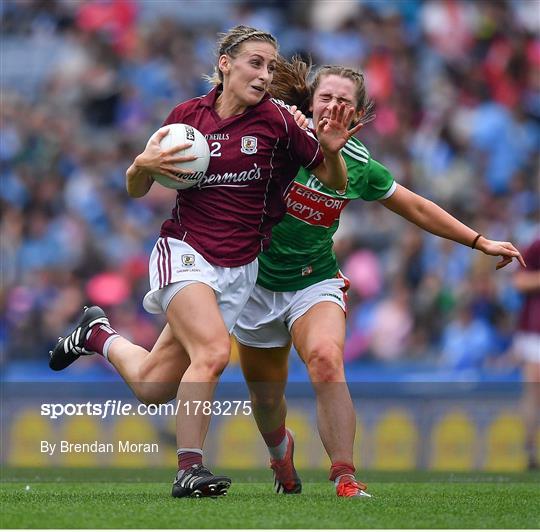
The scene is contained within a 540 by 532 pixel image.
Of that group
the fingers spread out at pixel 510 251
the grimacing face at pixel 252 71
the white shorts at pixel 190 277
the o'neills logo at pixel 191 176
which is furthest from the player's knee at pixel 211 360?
the fingers spread out at pixel 510 251

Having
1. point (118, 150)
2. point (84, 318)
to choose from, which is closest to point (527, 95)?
point (118, 150)

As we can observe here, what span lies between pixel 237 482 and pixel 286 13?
9.06 m

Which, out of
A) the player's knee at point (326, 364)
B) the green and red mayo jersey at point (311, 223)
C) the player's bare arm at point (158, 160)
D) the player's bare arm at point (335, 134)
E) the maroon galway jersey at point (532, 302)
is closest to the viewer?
the player's bare arm at point (158, 160)

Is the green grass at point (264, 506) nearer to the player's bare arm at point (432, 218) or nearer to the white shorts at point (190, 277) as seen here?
the white shorts at point (190, 277)

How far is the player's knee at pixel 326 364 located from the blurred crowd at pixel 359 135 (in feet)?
18.1

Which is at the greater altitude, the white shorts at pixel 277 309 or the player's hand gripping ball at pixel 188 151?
the player's hand gripping ball at pixel 188 151

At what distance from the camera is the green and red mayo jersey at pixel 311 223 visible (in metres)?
6.50

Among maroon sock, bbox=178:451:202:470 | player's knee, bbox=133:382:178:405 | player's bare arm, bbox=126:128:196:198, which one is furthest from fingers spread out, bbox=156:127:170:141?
maroon sock, bbox=178:451:202:470

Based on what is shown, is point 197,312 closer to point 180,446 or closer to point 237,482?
point 180,446

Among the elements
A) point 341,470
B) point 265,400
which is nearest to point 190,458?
point 341,470

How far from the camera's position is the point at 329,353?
6109mm

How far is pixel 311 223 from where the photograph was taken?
6535mm

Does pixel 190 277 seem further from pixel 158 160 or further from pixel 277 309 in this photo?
pixel 277 309

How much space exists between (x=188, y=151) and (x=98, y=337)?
1324 millimetres
